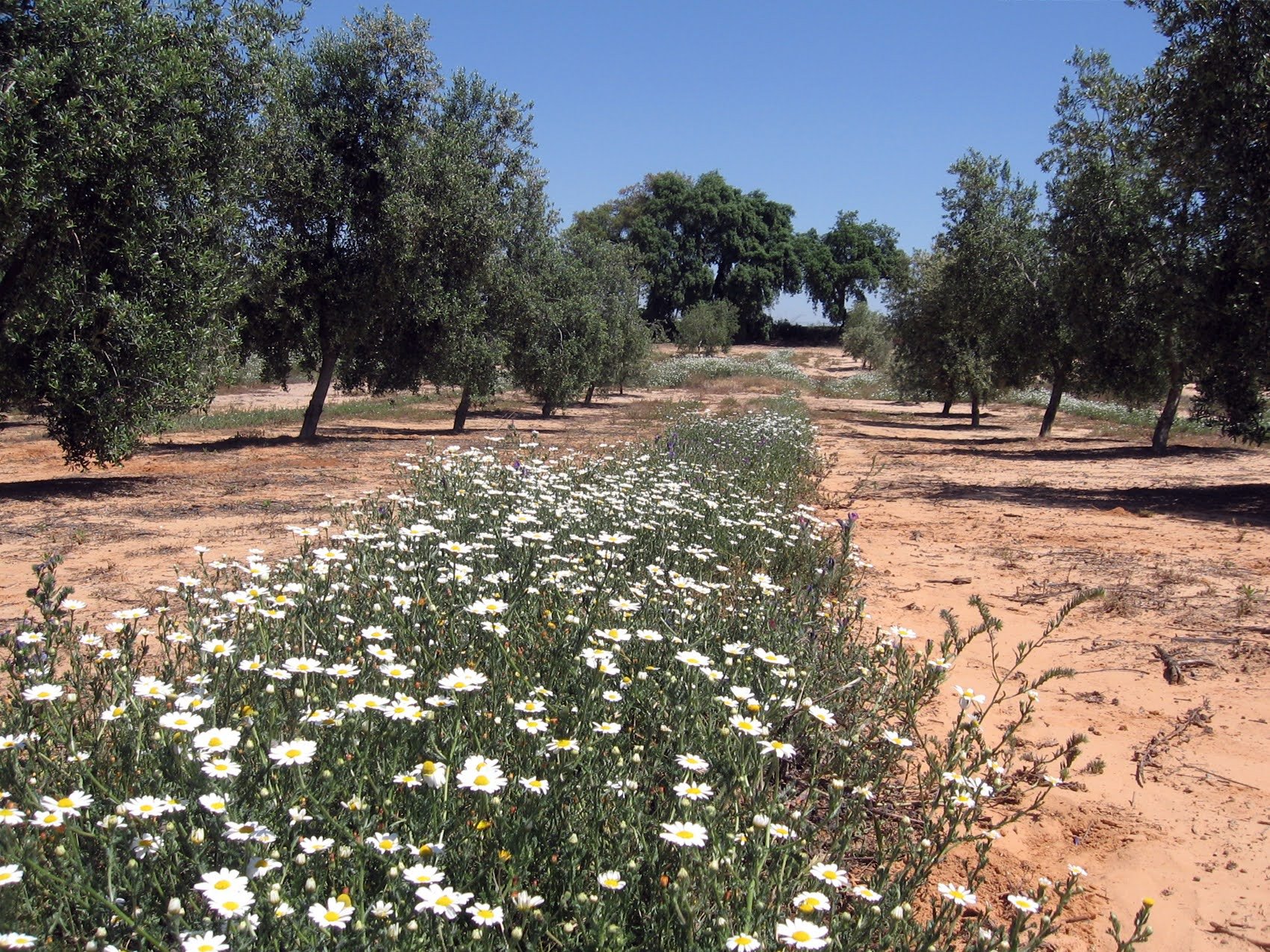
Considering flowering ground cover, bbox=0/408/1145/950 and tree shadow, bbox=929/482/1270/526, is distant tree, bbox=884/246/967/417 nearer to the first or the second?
tree shadow, bbox=929/482/1270/526

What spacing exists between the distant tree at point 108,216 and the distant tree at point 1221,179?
13089 millimetres

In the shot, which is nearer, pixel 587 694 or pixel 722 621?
pixel 587 694

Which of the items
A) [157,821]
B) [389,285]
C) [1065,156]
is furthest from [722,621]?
[1065,156]

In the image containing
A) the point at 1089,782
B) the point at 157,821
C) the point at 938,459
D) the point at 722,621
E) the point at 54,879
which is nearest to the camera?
the point at 54,879

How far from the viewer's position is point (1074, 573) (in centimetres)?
761

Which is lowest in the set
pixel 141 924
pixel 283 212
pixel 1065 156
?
pixel 141 924

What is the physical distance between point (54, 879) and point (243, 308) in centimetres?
1648

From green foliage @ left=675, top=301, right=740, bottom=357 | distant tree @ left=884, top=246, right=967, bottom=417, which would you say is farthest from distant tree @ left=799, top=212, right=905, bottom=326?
distant tree @ left=884, top=246, right=967, bottom=417

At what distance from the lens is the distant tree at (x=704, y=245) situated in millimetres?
72875

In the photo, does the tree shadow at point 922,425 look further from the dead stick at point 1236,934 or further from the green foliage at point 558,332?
the dead stick at point 1236,934

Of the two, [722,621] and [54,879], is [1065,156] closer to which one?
[722,621]

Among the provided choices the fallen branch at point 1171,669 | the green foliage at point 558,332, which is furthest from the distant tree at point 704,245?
the fallen branch at point 1171,669

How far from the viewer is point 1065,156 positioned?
21125mm

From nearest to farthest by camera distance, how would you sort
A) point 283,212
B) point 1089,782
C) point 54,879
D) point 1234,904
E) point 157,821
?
1. point 54,879
2. point 157,821
3. point 1234,904
4. point 1089,782
5. point 283,212
